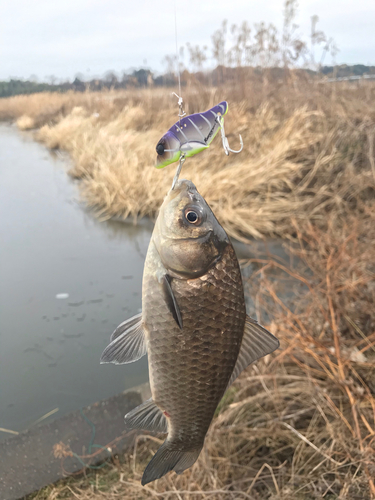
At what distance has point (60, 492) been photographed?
6.43ft

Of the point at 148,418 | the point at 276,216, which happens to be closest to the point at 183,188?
the point at 148,418

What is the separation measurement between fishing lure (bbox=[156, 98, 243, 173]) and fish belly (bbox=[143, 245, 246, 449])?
0.74 ft

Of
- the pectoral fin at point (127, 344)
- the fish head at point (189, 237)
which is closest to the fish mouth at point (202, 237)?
the fish head at point (189, 237)

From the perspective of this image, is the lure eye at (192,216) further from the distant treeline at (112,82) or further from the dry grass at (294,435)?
the distant treeline at (112,82)

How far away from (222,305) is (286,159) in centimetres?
506

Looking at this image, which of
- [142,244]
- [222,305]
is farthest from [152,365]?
[142,244]

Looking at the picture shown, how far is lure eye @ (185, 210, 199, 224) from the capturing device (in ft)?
2.39

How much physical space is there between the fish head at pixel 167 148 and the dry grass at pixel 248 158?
11.4 feet

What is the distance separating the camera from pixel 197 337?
70 centimetres

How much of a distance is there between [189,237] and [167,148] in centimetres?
20

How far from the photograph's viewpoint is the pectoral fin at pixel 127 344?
75cm

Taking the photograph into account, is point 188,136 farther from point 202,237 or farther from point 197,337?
point 197,337

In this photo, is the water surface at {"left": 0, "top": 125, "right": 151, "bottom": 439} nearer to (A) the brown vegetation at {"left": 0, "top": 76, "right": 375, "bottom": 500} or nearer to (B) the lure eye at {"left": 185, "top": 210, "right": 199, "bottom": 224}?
(A) the brown vegetation at {"left": 0, "top": 76, "right": 375, "bottom": 500}

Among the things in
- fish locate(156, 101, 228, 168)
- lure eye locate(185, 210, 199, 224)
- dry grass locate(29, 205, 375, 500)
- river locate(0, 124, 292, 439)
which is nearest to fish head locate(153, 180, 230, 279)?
lure eye locate(185, 210, 199, 224)
